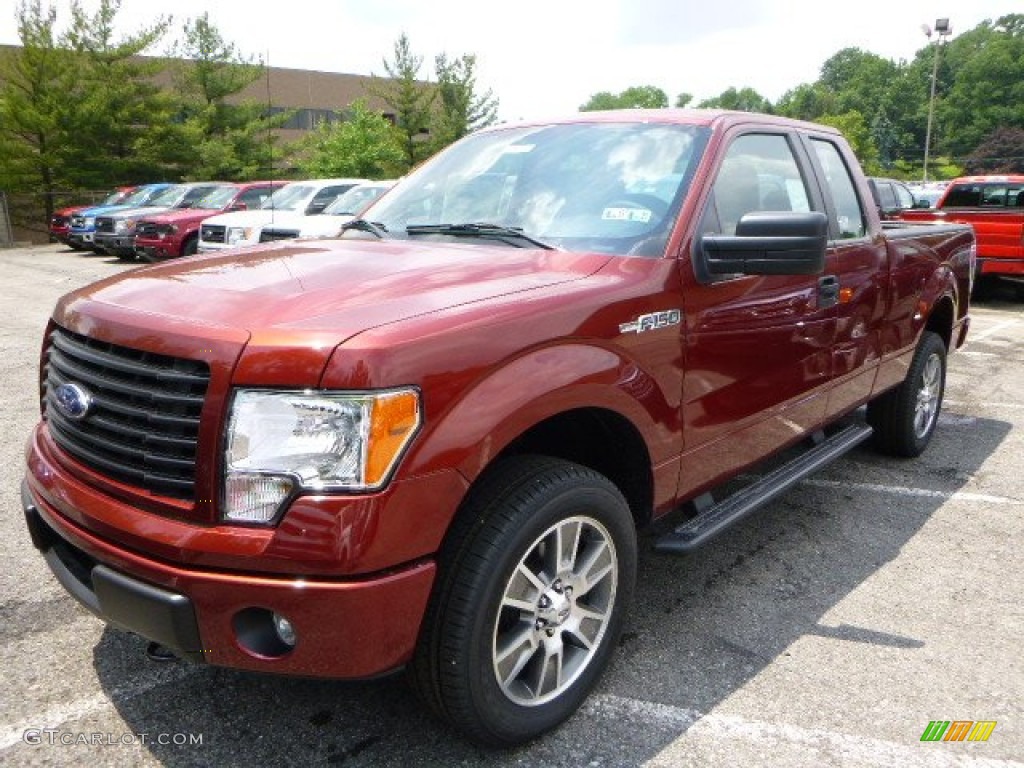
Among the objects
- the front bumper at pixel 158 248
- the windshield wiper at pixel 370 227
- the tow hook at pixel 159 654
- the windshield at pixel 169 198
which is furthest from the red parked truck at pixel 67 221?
the tow hook at pixel 159 654

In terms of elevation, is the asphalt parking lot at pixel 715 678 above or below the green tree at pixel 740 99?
below

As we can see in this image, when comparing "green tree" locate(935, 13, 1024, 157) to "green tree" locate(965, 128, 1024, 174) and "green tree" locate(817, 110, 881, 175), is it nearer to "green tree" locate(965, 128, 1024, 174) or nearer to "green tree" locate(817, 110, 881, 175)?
"green tree" locate(965, 128, 1024, 174)

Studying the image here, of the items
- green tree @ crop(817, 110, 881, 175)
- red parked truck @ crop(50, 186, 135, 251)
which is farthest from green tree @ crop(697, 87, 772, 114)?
red parked truck @ crop(50, 186, 135, 251)

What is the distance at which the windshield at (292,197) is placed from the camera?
46.5 ft

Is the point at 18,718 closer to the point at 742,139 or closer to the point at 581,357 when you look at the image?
the point at 581,357

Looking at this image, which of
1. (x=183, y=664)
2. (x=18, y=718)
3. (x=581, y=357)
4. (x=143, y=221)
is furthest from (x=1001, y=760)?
(x=143, y=221)

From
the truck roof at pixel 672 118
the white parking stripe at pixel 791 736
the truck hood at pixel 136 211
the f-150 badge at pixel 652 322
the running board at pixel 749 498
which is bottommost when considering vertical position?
the white parking stripe at pixel 791 736

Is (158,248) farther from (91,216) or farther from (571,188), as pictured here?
(571,188)

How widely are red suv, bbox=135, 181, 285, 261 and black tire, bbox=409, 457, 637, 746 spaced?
49.2 ft

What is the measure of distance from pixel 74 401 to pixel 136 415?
31 cm

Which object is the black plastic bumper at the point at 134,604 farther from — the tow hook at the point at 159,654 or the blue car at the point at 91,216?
the blue car at the point at 91,216

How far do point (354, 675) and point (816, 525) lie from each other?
2871 mm

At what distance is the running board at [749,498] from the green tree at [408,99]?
30317 mm

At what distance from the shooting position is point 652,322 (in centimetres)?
268
